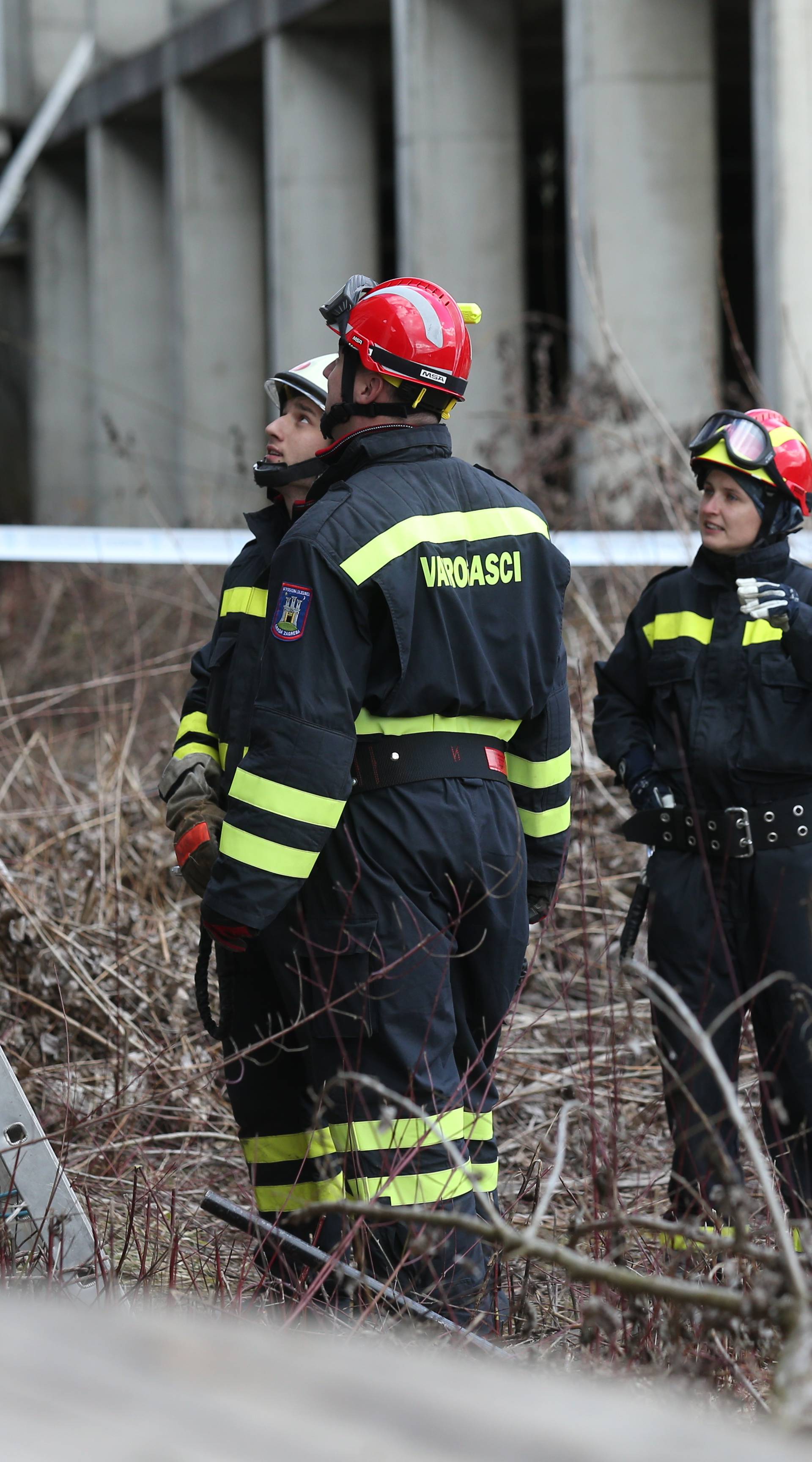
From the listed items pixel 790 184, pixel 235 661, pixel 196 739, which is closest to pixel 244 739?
pixel 235 661

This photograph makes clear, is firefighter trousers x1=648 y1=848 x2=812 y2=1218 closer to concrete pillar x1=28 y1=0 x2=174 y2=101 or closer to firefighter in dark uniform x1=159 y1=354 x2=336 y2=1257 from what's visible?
firefighter in dark uniform x1=159 y1=354 x2=336 y2=1257

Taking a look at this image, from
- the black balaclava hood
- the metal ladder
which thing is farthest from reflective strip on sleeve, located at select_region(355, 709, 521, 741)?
the black balaclava hood

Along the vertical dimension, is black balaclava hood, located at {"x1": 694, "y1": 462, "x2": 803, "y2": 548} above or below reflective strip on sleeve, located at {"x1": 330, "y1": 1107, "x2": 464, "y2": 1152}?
above

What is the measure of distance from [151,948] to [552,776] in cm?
184

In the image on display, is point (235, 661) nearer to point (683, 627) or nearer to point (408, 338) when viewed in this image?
point (408, 338)

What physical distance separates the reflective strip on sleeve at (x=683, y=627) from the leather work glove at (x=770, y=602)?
168 millimetres

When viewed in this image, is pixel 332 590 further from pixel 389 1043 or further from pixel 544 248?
pixel 544 248

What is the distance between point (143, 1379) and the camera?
75 centimetres

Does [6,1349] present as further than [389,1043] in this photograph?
No

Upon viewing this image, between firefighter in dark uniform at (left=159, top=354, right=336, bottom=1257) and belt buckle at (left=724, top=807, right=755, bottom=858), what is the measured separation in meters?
1.14

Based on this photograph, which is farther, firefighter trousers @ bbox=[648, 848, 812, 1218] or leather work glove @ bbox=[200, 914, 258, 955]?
firefighter trousers @ bbox=[648, 848, 812, 1218]

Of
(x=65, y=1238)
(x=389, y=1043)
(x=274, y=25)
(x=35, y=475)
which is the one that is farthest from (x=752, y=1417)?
(x=35, y=475)

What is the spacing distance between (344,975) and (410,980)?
130 millimetres

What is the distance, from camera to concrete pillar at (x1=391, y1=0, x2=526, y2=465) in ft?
42.0
